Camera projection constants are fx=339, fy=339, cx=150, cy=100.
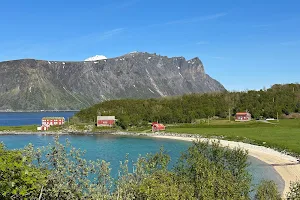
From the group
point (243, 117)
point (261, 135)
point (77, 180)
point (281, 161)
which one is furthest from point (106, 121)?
point (77, 180)

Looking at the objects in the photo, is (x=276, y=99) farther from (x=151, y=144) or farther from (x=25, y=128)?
(x=25, y=128)

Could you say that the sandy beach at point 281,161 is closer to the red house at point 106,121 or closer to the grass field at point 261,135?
the grass field at point 261,135

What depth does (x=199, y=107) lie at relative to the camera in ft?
521

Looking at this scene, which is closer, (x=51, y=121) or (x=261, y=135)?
(x=261, y=135)

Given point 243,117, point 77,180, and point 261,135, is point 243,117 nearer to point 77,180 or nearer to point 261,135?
point 261,135

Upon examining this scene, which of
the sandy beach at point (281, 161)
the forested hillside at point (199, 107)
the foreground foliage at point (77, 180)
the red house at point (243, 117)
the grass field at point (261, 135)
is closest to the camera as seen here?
the foreground foliage at point (77, 180)

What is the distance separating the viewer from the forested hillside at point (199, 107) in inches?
5694

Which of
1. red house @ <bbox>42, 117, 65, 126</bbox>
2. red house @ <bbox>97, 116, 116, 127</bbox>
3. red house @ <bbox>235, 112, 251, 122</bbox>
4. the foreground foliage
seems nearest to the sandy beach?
the foreground foliage

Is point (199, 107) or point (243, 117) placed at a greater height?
point (199, 107)

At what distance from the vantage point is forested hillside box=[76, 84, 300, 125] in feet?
474

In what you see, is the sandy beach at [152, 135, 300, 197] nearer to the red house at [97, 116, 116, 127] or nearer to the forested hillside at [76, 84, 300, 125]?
the forested hillside at [76, 84, 300, 125]

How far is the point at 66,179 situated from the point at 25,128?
128342 millimetres

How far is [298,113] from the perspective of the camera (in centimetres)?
15312

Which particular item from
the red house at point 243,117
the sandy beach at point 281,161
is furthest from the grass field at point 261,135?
the red house at point 243,117
